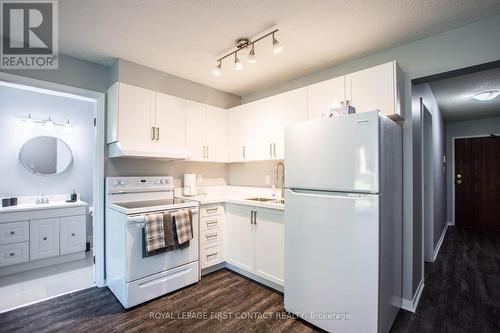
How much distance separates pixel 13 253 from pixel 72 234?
59 cm

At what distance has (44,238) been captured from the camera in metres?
3.05

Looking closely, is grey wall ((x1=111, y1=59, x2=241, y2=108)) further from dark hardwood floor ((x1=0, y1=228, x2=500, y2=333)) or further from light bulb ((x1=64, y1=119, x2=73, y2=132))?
dark hardwood floor ((x1=0, y1=228, x2=500, y2=333))

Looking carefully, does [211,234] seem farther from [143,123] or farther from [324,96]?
[324,96]

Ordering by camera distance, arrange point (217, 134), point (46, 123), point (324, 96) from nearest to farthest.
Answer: point (324, 96)
point (217, 134)
point (46, 123)

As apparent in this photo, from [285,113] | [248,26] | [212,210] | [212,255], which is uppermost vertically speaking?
[248,26]

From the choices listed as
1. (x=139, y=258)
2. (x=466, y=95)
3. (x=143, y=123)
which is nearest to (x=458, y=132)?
(x=466, y=95)

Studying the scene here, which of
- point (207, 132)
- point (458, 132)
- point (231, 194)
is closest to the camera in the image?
point (207, 132)

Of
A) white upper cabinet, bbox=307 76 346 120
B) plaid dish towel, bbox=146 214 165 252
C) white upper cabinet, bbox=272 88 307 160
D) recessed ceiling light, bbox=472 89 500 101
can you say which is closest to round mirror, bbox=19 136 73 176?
plaid dish towel, bbox=146 214 165 252

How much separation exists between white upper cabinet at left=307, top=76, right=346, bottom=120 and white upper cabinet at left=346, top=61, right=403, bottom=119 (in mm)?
76

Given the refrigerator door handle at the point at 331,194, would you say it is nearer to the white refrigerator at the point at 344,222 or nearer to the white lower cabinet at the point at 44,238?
the white refrigerator at the point at 344,222

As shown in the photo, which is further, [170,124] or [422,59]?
[170,124]

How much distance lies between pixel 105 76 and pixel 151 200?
1.52 m

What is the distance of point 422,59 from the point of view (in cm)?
212

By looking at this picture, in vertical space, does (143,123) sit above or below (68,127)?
below
